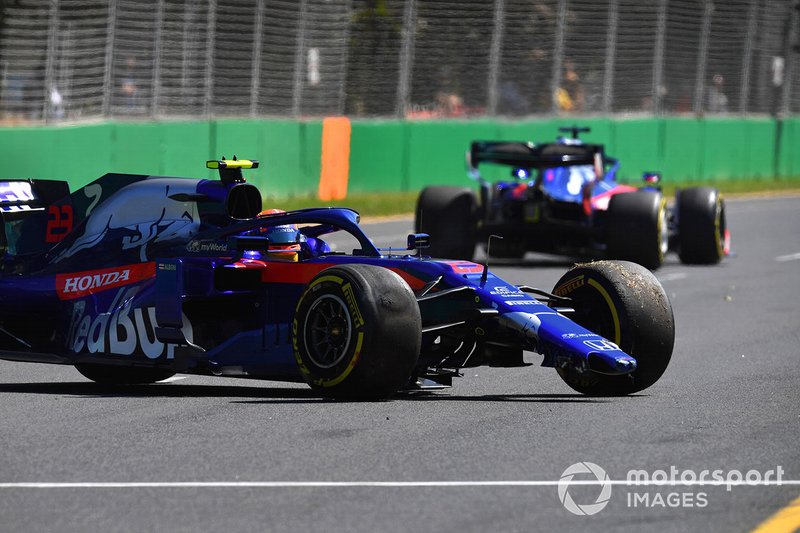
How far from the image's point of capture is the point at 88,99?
24297mm

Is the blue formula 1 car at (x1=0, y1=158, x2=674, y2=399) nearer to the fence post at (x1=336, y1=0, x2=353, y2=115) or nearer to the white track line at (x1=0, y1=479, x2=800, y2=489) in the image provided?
the white track line at (x1=0, y1=479, x2=800, y2=489)

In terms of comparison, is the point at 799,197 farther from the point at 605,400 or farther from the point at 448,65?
the point at 605,400

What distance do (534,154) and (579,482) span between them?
43.7 ft

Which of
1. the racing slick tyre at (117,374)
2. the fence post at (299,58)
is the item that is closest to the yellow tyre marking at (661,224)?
the racing slick tyre at (117,374)

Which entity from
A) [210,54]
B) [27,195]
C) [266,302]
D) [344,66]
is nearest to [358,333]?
[266,302]

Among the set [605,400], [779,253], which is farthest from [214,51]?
[605,400]

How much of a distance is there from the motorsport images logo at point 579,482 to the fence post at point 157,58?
62.5 feet

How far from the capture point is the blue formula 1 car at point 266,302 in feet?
29.6

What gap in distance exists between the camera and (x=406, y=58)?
31656 millimetres

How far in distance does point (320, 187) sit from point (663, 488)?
22146 mm

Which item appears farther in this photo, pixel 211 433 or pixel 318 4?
pixel 318 4

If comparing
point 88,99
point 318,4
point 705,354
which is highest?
point 318,4

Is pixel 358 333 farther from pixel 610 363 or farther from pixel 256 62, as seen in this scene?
pixel 256 62

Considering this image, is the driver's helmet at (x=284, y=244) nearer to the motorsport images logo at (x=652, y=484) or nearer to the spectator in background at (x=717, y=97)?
the motorsport images logo at (x=652, y=484)
